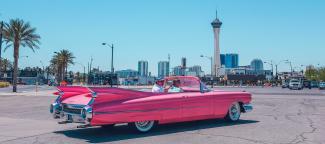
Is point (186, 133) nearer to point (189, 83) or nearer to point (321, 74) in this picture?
point (189, 83)

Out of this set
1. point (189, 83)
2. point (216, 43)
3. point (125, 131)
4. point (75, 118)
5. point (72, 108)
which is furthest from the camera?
point (216, 43)

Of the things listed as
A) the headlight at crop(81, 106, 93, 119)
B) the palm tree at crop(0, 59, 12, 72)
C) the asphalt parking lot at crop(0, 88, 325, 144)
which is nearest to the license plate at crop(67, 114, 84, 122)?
the headlight at crop(81, 106, 93, 119)

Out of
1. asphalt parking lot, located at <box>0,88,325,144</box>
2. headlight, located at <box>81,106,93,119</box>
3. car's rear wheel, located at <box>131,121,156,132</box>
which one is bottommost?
asphalt parking lot, located at <box>0,88,325,144</box>

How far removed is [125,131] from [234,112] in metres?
3.24

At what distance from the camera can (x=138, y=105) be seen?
859 centimetres

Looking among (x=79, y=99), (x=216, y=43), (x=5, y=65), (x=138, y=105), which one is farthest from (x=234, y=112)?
(x=216, y=43)

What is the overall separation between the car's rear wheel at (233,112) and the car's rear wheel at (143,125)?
2699 mm

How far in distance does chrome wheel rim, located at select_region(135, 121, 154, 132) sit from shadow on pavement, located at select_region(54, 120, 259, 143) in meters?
0.11

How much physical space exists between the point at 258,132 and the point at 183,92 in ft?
6.66

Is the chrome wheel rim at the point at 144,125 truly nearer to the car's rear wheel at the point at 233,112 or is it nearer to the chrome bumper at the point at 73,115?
the chrome bumper at the point at 73,115

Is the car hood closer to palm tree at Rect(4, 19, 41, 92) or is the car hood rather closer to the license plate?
the license plate

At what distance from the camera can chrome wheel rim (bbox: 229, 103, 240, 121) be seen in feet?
35.9

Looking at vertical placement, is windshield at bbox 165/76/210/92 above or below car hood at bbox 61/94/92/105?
above

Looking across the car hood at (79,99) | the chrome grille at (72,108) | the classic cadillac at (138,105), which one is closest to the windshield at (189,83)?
the classic cadillac at (138,105)
